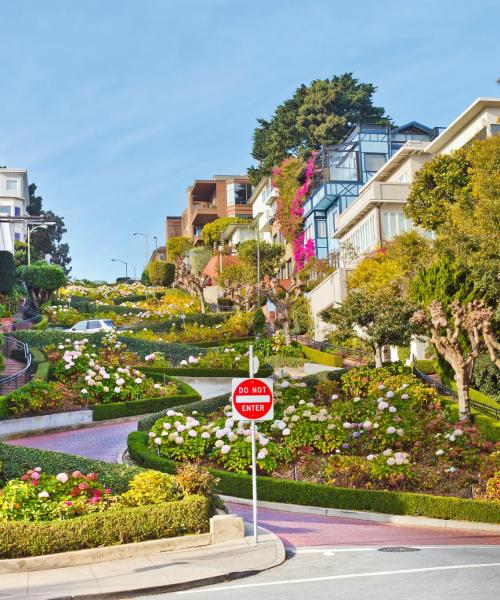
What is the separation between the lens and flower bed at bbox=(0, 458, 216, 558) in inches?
518

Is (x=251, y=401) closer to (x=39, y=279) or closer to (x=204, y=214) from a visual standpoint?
(x=39, y=279)

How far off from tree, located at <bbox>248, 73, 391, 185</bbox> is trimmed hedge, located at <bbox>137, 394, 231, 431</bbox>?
2584 inches

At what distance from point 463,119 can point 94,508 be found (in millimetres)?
34310

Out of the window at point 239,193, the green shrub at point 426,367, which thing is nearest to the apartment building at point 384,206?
the green shrub at point 426,367

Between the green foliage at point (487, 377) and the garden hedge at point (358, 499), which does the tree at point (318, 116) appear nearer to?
the green foliage at point (487, 377)

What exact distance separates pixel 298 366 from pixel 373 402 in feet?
56.6

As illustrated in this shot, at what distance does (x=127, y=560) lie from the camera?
43.4 ft

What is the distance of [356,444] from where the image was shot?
72.4ft

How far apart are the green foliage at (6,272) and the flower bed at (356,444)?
3622 centimetres

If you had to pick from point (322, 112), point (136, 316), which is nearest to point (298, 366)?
point (136, 316)

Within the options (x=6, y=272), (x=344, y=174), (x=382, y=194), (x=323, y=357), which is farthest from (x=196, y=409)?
(x=344, y=174)

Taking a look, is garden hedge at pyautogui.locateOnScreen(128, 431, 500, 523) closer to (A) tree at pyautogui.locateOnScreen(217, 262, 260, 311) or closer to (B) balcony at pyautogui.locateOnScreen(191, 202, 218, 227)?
(A) tree at pyautogui.locateOnScreen(217, 262, 260, 311)

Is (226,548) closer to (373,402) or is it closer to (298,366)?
(373,402)

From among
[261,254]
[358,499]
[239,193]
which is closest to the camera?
[358,499]
